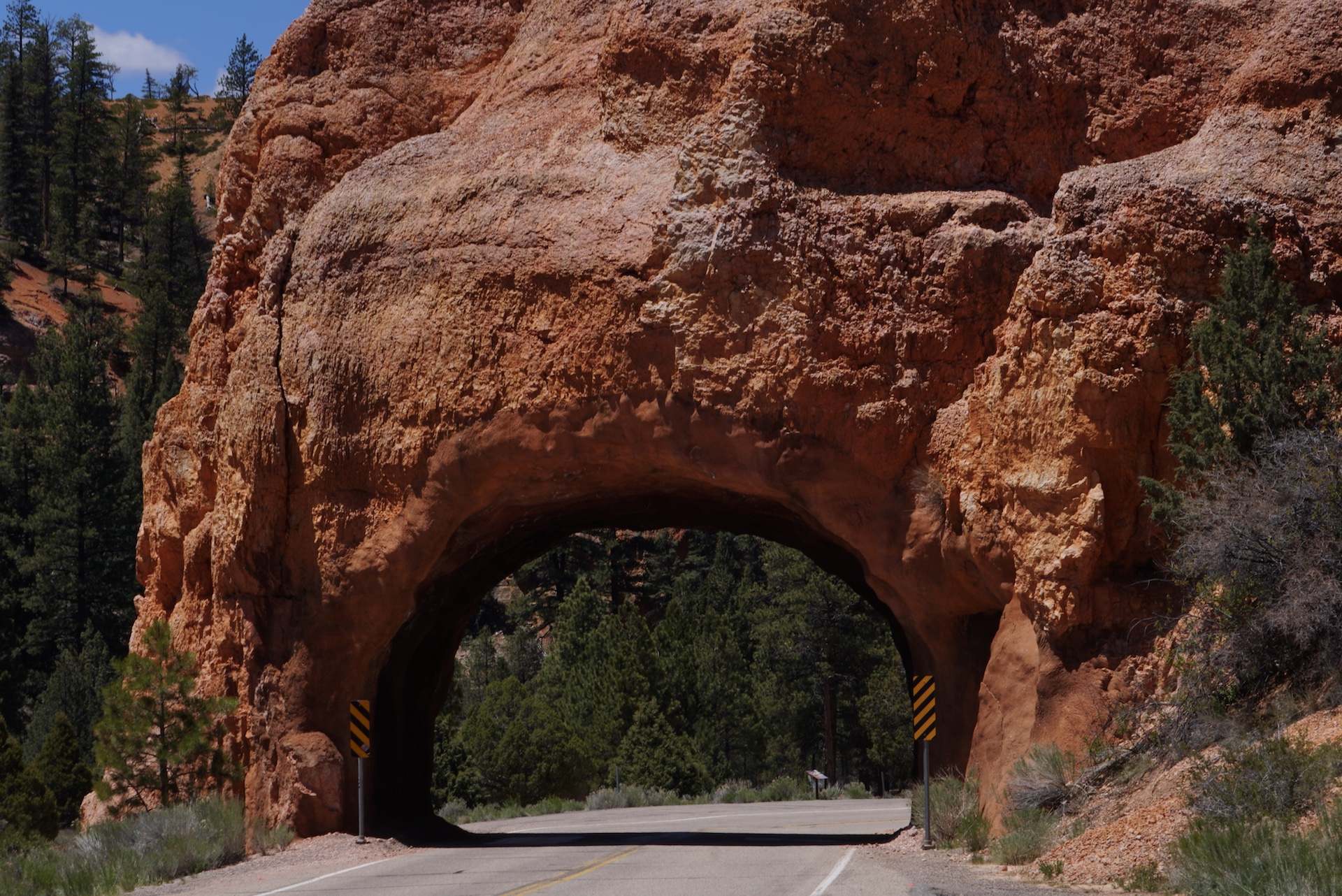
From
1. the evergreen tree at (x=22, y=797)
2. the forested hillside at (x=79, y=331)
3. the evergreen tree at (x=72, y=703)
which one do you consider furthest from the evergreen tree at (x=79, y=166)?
the evergreen tree at (x=22, y=797)

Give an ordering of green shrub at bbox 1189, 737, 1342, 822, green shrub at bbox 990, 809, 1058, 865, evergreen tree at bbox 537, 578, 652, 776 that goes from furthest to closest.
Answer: evergreen tree at bbox 537, 578, 652, 776 → green shrub at bbox 990, 809, 1058, 865 → green shrub at bbox 1189, 737, 1342, 822

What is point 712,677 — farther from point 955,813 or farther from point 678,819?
point 955,813

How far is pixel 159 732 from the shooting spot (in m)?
20.3

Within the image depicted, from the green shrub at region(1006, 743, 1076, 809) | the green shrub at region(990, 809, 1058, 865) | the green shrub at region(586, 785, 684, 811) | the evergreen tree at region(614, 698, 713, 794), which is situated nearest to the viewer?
the green shrub at region(990, 809, 1058, 865)

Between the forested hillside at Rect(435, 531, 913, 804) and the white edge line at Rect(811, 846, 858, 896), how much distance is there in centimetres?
2112

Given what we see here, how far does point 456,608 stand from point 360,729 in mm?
4833

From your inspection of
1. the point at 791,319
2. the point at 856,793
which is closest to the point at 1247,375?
the point at 791,319

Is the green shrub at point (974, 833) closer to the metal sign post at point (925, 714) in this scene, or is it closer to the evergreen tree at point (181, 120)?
the metal sign post at point (925, 714)

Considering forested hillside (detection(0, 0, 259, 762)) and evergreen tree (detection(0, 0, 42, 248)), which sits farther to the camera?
evergreen tree (detection(0, 0, 42, 248))

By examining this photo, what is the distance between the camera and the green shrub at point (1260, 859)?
30.9ft

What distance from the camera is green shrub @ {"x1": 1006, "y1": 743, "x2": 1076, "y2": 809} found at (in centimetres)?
1537

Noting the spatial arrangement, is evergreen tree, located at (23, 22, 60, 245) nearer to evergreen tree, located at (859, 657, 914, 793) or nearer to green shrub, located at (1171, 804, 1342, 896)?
evergreen tree, located at (859, 657, 914, 793)

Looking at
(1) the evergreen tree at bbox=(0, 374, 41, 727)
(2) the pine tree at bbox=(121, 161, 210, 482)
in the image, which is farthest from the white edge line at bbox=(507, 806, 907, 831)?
(2) the pine tree at bbox=(121, 161, 210, 482)

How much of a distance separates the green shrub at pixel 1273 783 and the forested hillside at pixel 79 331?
95.3 feet
